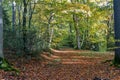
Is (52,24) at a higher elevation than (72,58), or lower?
higher

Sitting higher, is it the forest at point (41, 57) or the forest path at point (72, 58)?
the forest at point (41, 57)

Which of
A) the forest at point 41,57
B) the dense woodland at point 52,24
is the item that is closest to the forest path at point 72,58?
the forest at point 41,57

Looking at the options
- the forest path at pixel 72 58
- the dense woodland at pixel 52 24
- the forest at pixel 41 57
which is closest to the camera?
the forest at pixel 41 57

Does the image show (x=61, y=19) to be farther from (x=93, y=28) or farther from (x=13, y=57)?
(x=13, y=57)

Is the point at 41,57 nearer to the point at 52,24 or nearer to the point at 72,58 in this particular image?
the point at 72,58

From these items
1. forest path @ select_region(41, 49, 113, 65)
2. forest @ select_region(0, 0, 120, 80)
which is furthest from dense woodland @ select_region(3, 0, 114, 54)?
forest path @ select_region(41, 49, 113, 65)

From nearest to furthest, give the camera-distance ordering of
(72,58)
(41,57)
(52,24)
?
(41,57) → (72,58) → (52,24)

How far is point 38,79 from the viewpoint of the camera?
10.2 m

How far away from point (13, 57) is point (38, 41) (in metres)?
2.59

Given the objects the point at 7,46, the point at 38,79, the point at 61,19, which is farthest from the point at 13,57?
the point at 61,19

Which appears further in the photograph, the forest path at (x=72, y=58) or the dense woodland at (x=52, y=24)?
the forest path at (x=72, y=58)

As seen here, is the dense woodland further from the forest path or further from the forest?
the forest path

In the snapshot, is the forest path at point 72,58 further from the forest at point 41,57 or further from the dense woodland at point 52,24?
the dense woodland at point 52,24

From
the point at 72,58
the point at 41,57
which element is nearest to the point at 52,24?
the point at 72,58
